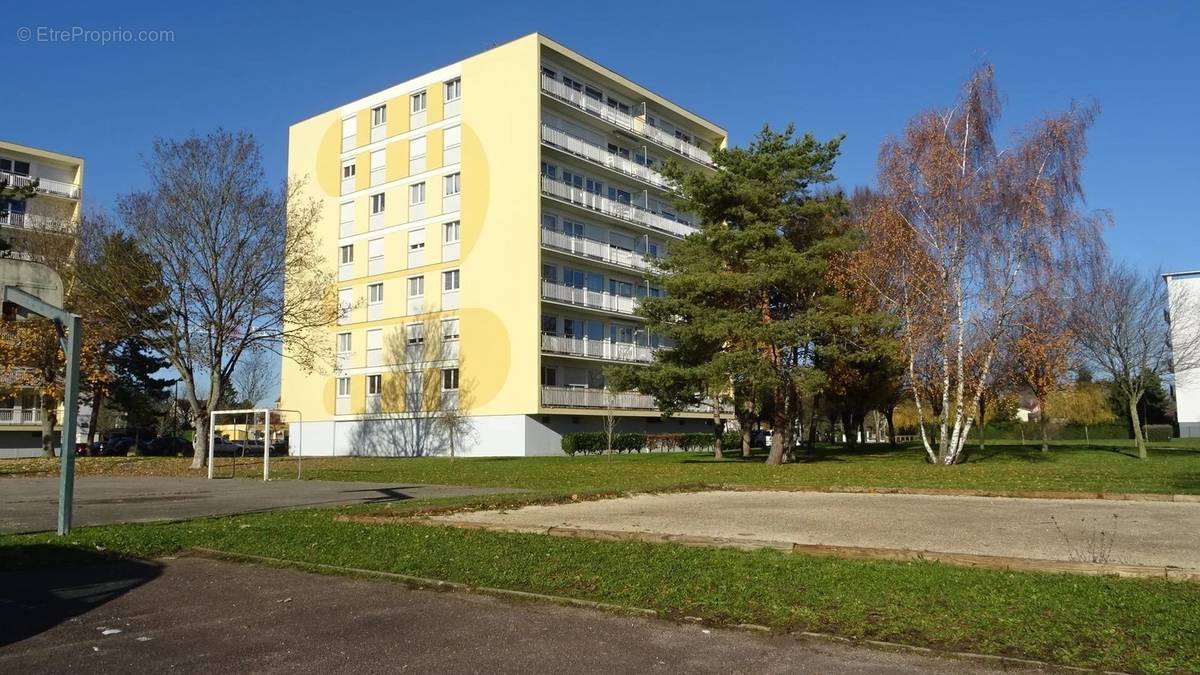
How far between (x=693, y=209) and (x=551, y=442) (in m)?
18.1

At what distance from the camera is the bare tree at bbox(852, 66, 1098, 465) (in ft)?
97.1

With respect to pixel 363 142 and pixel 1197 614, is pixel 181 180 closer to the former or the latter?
pixel 363 142

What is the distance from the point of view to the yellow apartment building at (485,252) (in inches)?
1855

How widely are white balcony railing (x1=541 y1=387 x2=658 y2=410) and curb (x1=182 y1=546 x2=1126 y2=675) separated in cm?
3556

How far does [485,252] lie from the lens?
47.8m

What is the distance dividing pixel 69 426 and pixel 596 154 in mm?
43184

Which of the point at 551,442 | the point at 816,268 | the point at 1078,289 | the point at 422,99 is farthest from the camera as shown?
the point at 422,99

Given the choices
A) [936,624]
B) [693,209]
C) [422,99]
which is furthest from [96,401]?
[936,624]

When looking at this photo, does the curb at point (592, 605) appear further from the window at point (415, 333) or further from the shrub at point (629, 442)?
the window at point (415, 333)

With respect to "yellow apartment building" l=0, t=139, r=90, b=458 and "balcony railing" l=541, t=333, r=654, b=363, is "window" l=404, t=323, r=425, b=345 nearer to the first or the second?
"balcony railing" l=541, t=333, r=654, b=363

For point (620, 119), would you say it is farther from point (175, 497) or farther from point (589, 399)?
point (175, 497)

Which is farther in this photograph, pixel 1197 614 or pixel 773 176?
pixel 773 176

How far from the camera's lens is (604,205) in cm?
5266

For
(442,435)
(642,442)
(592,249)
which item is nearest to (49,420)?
(442,435)
